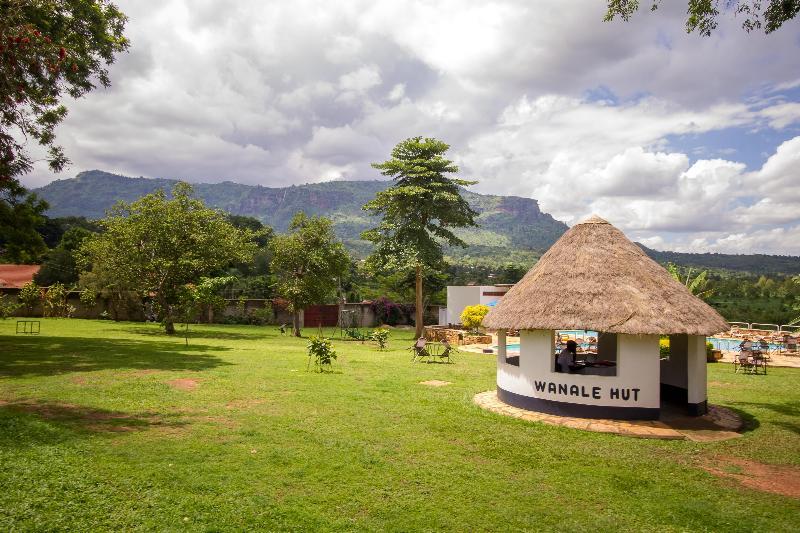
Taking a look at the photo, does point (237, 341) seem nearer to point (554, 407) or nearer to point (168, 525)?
point (554, 407)

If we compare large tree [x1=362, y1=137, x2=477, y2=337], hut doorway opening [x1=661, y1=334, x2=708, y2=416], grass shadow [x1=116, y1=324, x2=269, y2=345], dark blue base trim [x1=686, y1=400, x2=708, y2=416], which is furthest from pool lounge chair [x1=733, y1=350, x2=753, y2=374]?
grass shadow [x1=116, y1=324, x2=269, y2=345]

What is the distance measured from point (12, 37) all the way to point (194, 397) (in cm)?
872

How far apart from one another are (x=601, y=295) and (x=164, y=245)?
24.6 meters

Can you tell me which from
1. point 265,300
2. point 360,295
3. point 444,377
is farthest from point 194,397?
point 360,295

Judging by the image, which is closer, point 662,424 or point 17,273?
point 662,424

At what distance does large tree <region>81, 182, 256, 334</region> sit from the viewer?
28.6m

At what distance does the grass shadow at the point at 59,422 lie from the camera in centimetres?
862

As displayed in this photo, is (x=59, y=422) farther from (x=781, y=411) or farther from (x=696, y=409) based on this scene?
(x=781, y=411)

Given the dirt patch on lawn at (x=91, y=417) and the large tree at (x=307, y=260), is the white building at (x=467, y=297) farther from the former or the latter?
the dirt patch on lawn at (x=91, y=417)

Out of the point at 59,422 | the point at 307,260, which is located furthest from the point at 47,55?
the point at 307,260

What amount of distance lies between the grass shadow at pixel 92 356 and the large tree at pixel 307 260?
7635 mm

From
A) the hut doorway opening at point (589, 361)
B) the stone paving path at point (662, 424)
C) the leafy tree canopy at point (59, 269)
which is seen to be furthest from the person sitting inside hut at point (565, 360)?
the leafy tree canopy at point (59, 269)

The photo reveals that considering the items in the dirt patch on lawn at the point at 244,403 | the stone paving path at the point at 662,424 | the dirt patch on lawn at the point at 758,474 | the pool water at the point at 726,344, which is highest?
the pool water at the point at 726,344

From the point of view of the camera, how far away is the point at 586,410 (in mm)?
12336
